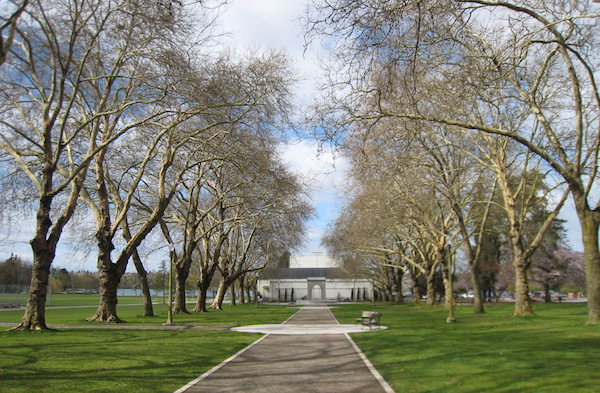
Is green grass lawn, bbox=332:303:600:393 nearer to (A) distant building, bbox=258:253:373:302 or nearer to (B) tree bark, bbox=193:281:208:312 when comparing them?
(B) tree bark, bbox=193:281:208:312

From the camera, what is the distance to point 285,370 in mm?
10594

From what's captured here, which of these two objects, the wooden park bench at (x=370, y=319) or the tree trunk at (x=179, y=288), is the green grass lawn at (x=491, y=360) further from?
the tree trunk at (x=179, y=288)

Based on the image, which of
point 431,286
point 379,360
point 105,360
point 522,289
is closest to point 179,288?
point 522,289

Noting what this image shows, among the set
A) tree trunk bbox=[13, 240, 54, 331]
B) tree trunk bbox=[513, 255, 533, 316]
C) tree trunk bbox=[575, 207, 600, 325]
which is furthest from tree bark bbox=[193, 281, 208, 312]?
tree trunk bbox=[575, 207, 600, 325]

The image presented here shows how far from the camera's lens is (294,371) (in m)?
10.5

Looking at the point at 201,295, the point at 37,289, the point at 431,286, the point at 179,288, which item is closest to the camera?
the point at 37,289

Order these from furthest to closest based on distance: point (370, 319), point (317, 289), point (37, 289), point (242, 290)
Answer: point (317, 289), point (242, 290), point (370, 319), point (37, 289)

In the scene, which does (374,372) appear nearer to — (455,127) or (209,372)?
(209,372)

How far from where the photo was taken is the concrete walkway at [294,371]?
28.5 feet

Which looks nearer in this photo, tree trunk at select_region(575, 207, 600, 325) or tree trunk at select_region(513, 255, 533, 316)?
tree trunk at select_region(575, 207, 600, 325)

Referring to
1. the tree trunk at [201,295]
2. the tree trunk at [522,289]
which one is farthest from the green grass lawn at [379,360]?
the tree trunk at [201,295]

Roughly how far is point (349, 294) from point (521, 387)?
81.7 meters

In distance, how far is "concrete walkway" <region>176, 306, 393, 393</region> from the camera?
868 cm

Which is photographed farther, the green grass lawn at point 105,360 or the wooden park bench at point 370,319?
the wooden park bench at point 370,319
